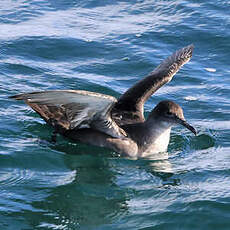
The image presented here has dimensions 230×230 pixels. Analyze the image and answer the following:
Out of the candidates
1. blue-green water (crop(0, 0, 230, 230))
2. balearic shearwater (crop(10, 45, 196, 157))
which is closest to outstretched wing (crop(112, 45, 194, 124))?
balearic shearwater (crop(10, 45, 196, 157))

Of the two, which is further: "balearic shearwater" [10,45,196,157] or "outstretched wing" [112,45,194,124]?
"outstretched wing" [112,45,194,124]

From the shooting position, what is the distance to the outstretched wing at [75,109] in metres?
7.31

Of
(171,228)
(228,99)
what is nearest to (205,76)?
(228,99)

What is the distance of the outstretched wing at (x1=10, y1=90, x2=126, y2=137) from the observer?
24.0 feet

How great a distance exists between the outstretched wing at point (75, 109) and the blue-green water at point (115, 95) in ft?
1.16

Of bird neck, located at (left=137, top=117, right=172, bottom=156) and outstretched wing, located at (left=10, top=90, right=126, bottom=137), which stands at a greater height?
outstretched wing, located at (left=10, top=90, right=126, bottom=137)

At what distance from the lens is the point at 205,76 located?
38.8 ft

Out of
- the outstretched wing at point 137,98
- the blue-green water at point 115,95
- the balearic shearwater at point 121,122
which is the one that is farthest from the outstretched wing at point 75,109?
the outstretched wing at point 137,98

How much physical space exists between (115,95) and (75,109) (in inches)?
111

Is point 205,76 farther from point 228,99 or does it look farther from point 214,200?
point 214,200

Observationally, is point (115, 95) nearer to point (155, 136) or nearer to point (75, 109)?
point (155, 136)

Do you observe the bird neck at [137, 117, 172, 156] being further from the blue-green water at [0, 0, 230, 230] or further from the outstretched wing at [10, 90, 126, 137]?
the outstretched wing at [10, 90, 126, 137]

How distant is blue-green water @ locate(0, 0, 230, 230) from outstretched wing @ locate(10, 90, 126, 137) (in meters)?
0.35

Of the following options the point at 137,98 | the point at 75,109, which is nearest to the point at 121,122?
the point at 137,98
